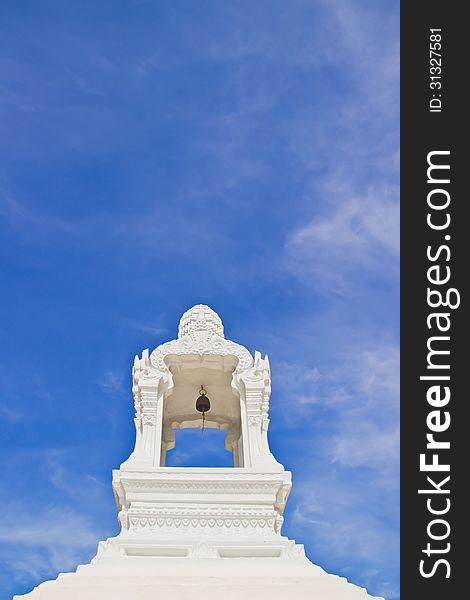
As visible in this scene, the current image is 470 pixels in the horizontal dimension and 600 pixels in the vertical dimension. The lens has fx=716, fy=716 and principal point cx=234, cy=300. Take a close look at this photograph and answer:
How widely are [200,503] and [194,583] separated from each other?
324 centimetres

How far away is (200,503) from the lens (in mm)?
13891

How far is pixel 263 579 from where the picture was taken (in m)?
11.1

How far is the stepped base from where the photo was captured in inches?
408

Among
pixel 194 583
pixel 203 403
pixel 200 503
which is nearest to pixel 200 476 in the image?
pixel 200 503

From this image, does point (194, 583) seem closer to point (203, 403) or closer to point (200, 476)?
point (200, 476)

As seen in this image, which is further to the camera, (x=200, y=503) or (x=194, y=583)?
(x=200, y=503)

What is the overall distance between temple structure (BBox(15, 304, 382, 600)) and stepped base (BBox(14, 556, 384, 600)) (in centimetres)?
2

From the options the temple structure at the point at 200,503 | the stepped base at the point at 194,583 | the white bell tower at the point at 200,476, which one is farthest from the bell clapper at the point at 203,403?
the stepped base at the point at 194,583

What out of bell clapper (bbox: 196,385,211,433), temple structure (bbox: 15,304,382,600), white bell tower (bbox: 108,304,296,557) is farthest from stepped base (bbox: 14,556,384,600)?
bell clapper (bbox: 196,385,211,433)

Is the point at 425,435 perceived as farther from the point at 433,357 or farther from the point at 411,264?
the point at 411,264

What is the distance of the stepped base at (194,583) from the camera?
34.0 ft

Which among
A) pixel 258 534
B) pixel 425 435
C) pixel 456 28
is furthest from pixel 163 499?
pixel 456 28

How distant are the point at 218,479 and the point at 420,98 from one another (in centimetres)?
804

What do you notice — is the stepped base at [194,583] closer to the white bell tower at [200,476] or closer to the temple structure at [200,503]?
the temple structure at [200,503]
